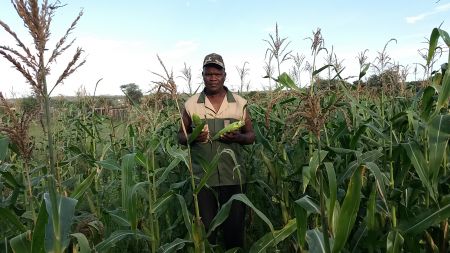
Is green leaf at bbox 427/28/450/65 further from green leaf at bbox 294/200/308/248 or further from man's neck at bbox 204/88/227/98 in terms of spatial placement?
man's neck at bbox 204/88/227/98

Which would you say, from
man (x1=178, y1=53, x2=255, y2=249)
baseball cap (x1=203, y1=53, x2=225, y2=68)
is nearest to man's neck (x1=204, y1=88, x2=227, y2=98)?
man (x1=178, y1=53, x2=255, y2=249)

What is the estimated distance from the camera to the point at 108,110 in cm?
497

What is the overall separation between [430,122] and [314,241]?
0.91 m

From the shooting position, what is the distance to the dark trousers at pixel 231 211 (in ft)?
9.79

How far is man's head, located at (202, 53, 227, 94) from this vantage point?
9.49 feet

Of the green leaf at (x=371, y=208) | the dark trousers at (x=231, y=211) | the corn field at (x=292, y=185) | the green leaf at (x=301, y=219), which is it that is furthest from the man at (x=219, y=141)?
the green leaf at (x=371, y=208)

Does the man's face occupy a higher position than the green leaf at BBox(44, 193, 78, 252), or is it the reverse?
the man's face

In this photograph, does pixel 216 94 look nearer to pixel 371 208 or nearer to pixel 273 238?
pixel 273 238

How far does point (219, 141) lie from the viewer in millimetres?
3002

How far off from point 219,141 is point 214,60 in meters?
0.64

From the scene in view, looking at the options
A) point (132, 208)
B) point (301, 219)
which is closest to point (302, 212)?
point (301, 219)

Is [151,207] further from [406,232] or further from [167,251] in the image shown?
[406,232]

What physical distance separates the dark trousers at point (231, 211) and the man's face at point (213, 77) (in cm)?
79

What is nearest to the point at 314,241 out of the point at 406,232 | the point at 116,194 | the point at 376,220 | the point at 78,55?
the point at 406,232
